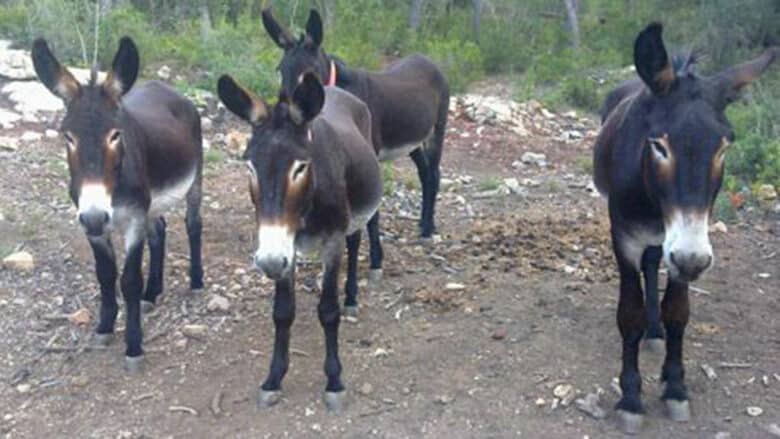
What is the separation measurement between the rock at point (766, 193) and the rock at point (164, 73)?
743 centimetres

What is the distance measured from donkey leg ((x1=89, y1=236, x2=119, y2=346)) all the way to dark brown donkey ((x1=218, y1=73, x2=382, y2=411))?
4.30 ft

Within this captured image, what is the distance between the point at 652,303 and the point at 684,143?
2.04 metres

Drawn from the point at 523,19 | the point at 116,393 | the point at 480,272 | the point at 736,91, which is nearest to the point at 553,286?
the point at 480,272

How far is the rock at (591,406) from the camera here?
4.79 meters

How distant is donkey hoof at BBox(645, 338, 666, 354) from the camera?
5500 mm

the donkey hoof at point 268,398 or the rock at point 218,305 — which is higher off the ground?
the donkey hoof at point 268,398

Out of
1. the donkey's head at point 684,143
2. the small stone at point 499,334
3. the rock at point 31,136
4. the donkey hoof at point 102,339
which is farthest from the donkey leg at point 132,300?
the rock at point 31,136

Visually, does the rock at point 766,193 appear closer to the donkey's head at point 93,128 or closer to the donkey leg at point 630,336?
the donkey leg at point 630,336

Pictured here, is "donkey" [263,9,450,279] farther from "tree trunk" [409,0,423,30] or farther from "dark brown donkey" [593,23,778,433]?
"tree trunk" [409,0,423,30]

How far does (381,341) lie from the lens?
5.70m

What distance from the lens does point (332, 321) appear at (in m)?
4.95

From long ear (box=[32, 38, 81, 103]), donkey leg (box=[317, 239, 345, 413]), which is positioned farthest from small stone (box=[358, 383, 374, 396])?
long ear (box=[32, 38, 81, 103])

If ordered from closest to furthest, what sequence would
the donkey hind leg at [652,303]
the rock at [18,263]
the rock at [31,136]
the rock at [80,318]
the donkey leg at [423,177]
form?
1. the donkey hind leg at [652,303]
2. the rock at [80,318]
3. the rock at [18,263]
4. the donkey leg at [423,177]
5. the rock at [31,136]

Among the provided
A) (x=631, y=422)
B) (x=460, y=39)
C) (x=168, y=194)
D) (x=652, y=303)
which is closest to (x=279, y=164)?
(x=168, y=194)
